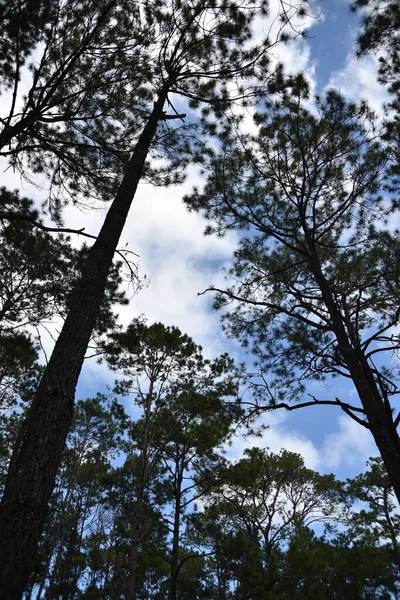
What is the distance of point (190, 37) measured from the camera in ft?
17.8

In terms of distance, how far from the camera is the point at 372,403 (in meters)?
3.90

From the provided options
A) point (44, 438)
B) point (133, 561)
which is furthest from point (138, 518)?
point (44, 438)

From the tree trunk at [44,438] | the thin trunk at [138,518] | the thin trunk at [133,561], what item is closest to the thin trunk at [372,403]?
the tree trunk at [44,438]

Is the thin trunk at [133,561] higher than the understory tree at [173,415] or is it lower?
lower

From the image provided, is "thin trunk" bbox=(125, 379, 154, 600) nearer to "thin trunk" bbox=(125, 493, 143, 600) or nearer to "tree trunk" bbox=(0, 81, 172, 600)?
"thin trunk" bbox=(125, 493, 143, 600)

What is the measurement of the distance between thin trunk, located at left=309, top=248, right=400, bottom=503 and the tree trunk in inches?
106

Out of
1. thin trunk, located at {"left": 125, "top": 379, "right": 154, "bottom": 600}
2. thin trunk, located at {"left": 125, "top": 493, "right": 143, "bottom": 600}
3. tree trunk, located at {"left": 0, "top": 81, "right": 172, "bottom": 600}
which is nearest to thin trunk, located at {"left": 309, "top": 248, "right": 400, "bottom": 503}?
tree trunk, located at {"left": 0, "top": 81, "right": 172, "bottom": 600}

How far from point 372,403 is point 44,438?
10.5 feet

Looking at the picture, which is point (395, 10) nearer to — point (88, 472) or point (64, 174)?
point (64, 174)

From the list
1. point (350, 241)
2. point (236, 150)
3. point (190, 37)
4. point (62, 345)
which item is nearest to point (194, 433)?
point (350, 241)

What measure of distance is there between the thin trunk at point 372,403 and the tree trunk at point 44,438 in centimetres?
270

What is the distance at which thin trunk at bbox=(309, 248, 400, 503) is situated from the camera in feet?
11.4

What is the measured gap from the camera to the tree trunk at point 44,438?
1799mm

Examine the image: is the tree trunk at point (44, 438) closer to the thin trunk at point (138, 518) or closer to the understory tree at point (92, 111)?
the understory tree at point (92, 111)
